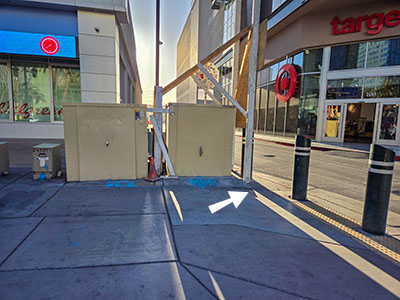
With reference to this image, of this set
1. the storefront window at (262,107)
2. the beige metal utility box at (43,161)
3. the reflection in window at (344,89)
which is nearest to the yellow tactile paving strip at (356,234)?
the beige metal utility box at (43,161)

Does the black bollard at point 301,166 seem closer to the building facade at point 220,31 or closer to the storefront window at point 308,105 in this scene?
the building facade at point 220,31

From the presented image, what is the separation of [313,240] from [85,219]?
319 cm

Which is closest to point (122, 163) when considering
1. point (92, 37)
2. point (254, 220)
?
point (254, 220)

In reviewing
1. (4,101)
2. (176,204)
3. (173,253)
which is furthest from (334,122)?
(4,101)

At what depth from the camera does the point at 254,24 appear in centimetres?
564

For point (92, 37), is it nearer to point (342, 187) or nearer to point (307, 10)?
point (342, 187)

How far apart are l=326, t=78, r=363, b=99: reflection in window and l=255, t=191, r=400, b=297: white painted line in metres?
16.8

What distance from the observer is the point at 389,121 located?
53.5ft

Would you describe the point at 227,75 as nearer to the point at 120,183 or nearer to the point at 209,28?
the point at 209,28

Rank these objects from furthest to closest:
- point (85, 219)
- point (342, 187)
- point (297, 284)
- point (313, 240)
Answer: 1. point (342, 187)
2. point (85, 219)
3. point (313, 240)
4. point (297, 284)

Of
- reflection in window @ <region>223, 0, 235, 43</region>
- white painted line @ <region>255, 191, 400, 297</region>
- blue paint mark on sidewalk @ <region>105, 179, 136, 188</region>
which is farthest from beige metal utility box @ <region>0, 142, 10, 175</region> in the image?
reflection in window @ <region>223, 0, 235, 43</region>

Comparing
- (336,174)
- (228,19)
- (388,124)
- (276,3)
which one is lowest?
(336,174)

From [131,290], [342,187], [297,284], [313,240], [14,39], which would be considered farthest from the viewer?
[14,39]
